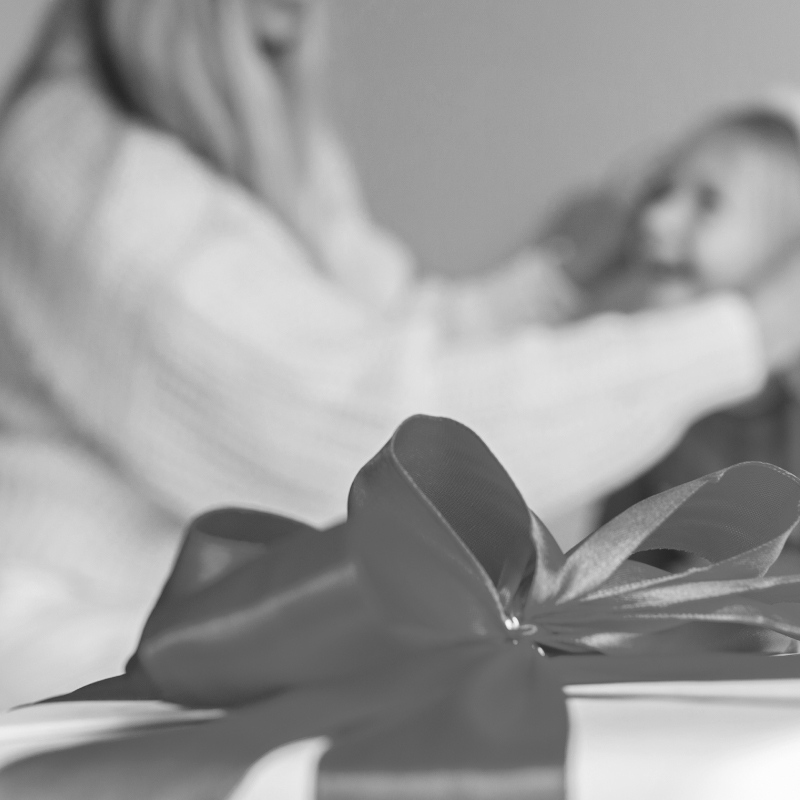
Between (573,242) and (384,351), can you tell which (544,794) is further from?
(573,242)

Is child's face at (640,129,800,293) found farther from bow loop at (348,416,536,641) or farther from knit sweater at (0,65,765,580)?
bow loop at (348,416,536,641)

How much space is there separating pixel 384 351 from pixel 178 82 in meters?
0.24

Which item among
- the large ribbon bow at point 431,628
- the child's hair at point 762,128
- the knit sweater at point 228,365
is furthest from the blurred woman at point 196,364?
the large ribbon bow at point 431,628

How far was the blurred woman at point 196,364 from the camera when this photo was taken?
1.79 feet

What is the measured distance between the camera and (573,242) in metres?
0.81

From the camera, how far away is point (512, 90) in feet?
2.58

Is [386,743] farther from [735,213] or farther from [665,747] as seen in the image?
[735,213]

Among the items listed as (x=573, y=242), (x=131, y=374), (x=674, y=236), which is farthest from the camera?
(x=573, y=242)

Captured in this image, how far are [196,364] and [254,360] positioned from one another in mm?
32

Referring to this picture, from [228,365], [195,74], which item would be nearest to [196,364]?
[228,365]

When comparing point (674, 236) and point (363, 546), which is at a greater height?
point (674, 236)

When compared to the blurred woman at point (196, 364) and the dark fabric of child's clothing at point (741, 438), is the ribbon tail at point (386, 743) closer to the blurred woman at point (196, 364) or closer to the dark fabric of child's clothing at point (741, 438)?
the blurred woman at point (196, 364)

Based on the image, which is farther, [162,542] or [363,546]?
[162,542]

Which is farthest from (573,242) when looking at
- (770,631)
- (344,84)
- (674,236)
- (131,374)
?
(770,631)
